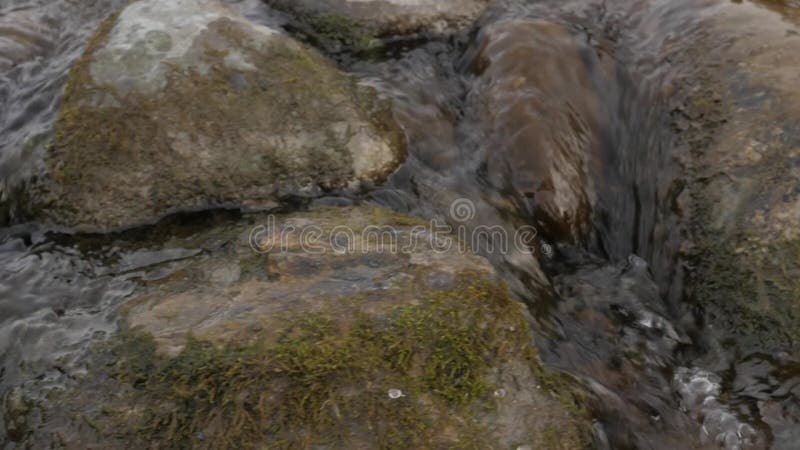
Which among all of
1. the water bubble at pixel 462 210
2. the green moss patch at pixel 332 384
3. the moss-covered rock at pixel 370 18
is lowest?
the water bubble at pixel 462 210

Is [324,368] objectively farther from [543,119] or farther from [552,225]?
[543,119]

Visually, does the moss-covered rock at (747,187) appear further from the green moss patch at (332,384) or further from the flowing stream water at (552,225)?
the green moss patch at (332,384)

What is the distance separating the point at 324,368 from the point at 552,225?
2.30 m


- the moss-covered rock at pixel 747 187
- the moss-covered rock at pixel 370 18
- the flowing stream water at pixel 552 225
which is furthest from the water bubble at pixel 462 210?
the moss-covered rock at pixel 370 18

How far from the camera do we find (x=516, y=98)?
5.05 metres

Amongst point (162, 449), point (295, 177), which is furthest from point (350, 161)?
point (162, 449)

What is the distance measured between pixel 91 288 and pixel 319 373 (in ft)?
5.15

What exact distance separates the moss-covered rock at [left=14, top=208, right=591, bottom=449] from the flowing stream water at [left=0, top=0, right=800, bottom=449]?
0.35 m

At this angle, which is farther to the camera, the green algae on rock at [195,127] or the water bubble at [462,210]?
the water bubble at [462,210]

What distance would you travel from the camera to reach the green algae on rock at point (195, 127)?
4176mm

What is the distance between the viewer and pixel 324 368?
113 inches

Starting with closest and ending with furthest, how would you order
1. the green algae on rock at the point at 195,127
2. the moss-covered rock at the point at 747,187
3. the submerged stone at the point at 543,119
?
the moss-covered rock at the point at 747,187, the green algae on rock at the point at 195,127, the submerged stone at the point at 543,119

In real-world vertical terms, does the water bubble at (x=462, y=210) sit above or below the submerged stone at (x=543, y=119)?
below

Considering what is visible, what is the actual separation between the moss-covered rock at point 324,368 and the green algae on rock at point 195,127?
100 centimetres
